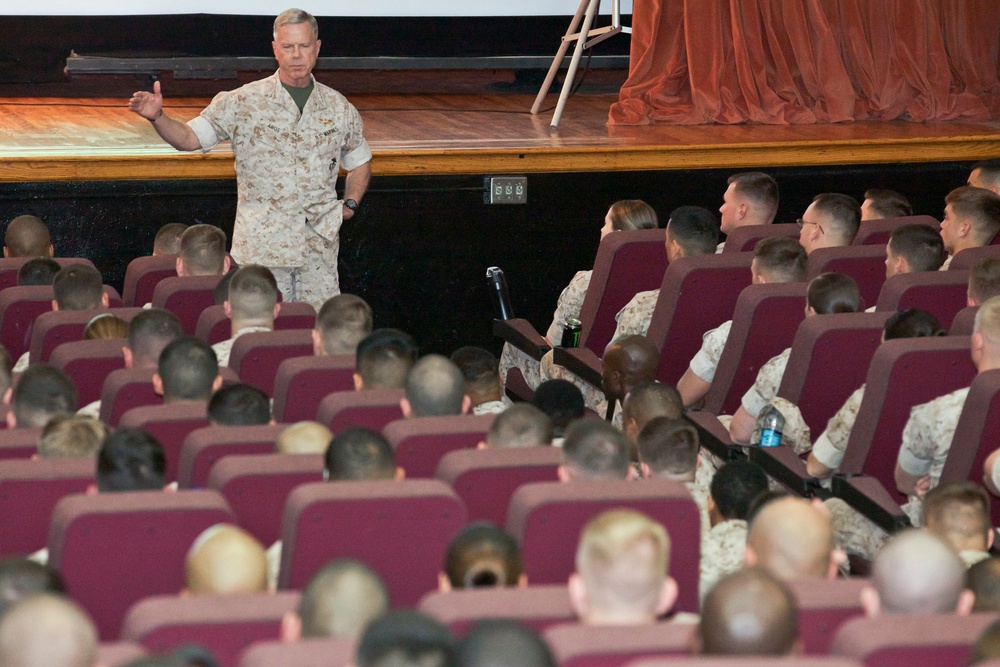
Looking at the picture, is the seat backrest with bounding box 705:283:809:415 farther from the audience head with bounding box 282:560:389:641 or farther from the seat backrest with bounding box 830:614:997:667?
the audience head with bounding box 282:560:389:641

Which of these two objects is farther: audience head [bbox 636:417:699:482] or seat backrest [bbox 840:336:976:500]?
seat backrest [bbox 840:336:976:500]

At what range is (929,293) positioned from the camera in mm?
4172

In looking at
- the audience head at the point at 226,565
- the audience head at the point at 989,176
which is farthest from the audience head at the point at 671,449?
the audience head at the point at 989,176

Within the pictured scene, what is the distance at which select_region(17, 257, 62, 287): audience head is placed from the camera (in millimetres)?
4684

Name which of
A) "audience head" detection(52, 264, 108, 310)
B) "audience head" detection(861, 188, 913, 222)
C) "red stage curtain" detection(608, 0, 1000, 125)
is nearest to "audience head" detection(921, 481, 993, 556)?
"audience head" detection(52, 264, 108, 310)

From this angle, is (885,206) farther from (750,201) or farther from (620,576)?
(620,576)

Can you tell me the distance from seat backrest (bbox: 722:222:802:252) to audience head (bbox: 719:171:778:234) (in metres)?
0.22

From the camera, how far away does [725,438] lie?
3854 millimetres

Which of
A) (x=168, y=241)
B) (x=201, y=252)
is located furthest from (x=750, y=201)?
(x=168, y=241)

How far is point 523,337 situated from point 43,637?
3.24m

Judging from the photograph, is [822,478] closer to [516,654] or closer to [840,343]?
[840,343]

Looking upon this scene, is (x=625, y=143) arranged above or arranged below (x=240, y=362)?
above

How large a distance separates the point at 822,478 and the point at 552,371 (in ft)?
4.97

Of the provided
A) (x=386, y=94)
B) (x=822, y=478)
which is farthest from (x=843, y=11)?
(x=822, y=478)
